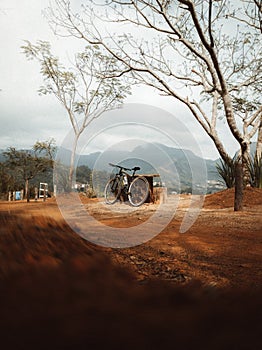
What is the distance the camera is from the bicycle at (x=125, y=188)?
4.18 metres

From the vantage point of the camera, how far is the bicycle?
4.18 meters

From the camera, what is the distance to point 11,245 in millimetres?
729

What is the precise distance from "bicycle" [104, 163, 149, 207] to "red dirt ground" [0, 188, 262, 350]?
3.12 metres

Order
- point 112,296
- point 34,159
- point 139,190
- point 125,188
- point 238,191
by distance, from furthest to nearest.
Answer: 1. point 34,159
2. point 139,190
3. point 125,188
4. point 238,191
5. point 112,296

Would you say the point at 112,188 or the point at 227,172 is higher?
the point at 227,172

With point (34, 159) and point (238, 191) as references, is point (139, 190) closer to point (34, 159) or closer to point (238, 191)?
point (238, 191)

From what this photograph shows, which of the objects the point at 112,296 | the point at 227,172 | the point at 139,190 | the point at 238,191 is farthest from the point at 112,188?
the point at 112,296

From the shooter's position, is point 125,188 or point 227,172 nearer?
point 125,188

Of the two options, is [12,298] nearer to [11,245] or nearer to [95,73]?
[11,245]

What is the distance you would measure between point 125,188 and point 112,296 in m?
3.70

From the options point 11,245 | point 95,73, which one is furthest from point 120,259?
point 95,73

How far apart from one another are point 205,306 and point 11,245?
1.59ft

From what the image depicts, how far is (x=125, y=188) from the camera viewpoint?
167 inches

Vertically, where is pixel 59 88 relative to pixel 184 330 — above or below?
above
